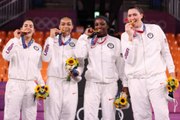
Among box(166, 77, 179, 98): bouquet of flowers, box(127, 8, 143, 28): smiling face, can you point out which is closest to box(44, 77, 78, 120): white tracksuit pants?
box(127, 8, 143, 28): smiling face

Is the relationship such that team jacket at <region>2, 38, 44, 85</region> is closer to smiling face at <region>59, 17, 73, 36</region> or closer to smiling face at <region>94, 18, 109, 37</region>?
smiling face at <region>59, 17, 73, 36</region>

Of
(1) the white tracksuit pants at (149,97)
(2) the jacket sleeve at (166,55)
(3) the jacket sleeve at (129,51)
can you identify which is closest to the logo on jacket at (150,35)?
(2) the jacket sleeve at (166,55)

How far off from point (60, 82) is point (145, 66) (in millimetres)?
1486

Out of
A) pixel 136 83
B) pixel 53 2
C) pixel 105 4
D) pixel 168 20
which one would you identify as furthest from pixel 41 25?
pixel 136 83

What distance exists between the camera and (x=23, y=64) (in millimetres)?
5785

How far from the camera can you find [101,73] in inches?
224

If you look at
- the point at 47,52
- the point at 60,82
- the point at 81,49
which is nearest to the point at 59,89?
the point at 60,82

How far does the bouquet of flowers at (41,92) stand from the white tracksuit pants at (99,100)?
59 centimetres

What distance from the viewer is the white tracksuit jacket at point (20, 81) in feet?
18.7

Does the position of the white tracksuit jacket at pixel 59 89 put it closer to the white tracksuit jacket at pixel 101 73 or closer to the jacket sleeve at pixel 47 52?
the jacket sleeve at pixel 47 52

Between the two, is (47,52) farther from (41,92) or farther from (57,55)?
(41,92)

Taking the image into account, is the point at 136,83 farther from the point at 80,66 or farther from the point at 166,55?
the point at 80,66

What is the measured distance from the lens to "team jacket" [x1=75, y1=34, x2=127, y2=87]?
5.70 meters

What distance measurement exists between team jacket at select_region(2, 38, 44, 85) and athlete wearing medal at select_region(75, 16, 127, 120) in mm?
685
